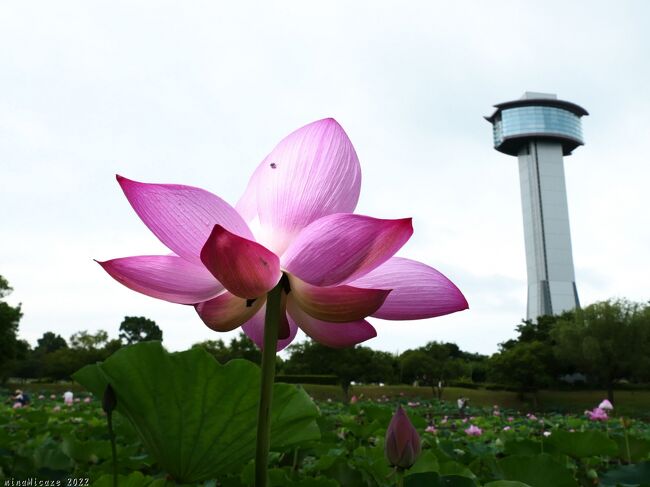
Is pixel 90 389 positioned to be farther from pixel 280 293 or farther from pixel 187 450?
pixel 280 293

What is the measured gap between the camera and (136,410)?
53cm

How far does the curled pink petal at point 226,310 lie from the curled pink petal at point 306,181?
6 centimetres

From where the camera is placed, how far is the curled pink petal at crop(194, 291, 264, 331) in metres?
0.47

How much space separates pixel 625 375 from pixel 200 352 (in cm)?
2394

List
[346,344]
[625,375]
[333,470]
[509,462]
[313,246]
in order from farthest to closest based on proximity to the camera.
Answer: [625,375], [333,470], [509,462], [346,344], [313,246]

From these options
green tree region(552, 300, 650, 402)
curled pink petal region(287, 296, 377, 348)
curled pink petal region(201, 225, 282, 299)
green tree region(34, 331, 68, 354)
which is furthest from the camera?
green tree region(34, 331, 68, 354)

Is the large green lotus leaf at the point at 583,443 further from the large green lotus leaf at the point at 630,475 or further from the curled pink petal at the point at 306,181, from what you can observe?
the curled pink petal at the point at 306,181

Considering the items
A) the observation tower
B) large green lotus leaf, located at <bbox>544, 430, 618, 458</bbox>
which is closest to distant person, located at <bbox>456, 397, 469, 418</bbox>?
large green lotus leaf, located at <bbox>544, 430, 618, 458</bbox>

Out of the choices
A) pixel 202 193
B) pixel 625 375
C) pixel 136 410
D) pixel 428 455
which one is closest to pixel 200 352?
pixel 136 410

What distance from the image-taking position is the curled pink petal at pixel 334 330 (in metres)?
0.50

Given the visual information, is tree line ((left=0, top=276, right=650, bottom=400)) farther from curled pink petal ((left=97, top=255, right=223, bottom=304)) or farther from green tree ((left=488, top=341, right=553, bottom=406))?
curled pink petal ((left=97, top=255, right=223, bottom=304))

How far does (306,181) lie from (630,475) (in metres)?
0.79

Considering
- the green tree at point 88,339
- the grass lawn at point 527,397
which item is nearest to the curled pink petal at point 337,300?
the grass lawn at point 527,397

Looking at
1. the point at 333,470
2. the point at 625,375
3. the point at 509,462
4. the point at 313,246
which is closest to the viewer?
the point at 313,246
